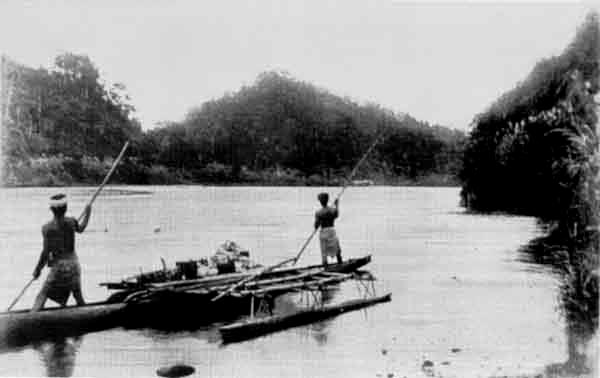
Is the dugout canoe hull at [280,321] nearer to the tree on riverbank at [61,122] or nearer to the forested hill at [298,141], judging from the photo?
the tree on riverbank at [61,122]

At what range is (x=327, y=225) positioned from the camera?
993 centimetres

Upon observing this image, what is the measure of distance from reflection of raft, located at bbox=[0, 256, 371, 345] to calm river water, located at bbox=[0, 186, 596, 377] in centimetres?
25

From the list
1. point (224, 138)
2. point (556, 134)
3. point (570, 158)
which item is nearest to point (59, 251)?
point (570, 158)

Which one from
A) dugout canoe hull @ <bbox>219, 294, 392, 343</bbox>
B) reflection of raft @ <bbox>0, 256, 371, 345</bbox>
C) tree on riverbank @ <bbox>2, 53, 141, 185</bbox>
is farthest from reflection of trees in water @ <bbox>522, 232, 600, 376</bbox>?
tree on riverbank @ <bbox>2, 53, 141, 185</bbox>

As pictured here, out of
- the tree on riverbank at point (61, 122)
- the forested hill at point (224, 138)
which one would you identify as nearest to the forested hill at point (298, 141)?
the forested hill at point (224, 138)

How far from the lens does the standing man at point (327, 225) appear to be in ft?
32.2

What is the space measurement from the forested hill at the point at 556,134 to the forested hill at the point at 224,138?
1.28m

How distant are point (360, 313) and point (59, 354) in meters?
4.02

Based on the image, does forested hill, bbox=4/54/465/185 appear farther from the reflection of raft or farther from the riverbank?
the reflection of raft

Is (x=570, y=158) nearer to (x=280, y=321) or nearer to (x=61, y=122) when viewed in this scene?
(x=280, y=321)

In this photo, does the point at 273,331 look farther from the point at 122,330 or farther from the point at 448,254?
the point at 448,254

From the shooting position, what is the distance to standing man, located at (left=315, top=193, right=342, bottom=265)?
9820 mm

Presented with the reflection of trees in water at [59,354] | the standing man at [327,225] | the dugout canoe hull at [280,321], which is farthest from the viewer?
the standing man at [327,225]

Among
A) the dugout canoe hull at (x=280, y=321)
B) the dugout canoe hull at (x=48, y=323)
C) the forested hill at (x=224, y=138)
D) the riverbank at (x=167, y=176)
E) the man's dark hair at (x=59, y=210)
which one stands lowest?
the dugout canoe hull at (x=280, y=321)
